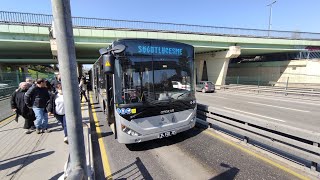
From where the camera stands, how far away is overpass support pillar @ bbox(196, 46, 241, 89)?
87.3 ft

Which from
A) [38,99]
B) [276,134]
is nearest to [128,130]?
[276,134]

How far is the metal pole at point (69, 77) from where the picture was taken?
2.30 meters

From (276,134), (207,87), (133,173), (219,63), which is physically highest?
(219,63)

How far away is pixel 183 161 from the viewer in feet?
14.6

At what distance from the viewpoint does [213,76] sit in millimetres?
31156

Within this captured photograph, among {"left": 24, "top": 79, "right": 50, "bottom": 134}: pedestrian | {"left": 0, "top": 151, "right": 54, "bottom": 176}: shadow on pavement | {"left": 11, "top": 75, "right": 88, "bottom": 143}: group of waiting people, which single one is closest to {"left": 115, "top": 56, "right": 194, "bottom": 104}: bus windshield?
{"left": 0, "top": 151, "right": 54, "bottom": 176}: shadow on pavement

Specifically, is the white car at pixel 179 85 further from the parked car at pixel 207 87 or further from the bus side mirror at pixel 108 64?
the parked car at pixel 207 87

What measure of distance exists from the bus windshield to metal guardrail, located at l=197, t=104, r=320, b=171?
1481 mm

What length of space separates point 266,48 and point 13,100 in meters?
31.1

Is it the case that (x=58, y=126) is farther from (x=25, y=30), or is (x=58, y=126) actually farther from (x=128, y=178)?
(x=25, y=30)

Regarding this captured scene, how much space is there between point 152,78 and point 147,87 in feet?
0.95

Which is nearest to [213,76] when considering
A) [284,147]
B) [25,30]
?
[25,30]

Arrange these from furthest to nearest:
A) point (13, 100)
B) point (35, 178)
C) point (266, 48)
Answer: point (266, 48) → point (13, 100) → point (35, 178)

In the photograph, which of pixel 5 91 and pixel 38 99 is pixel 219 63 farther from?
pixel 38 99
